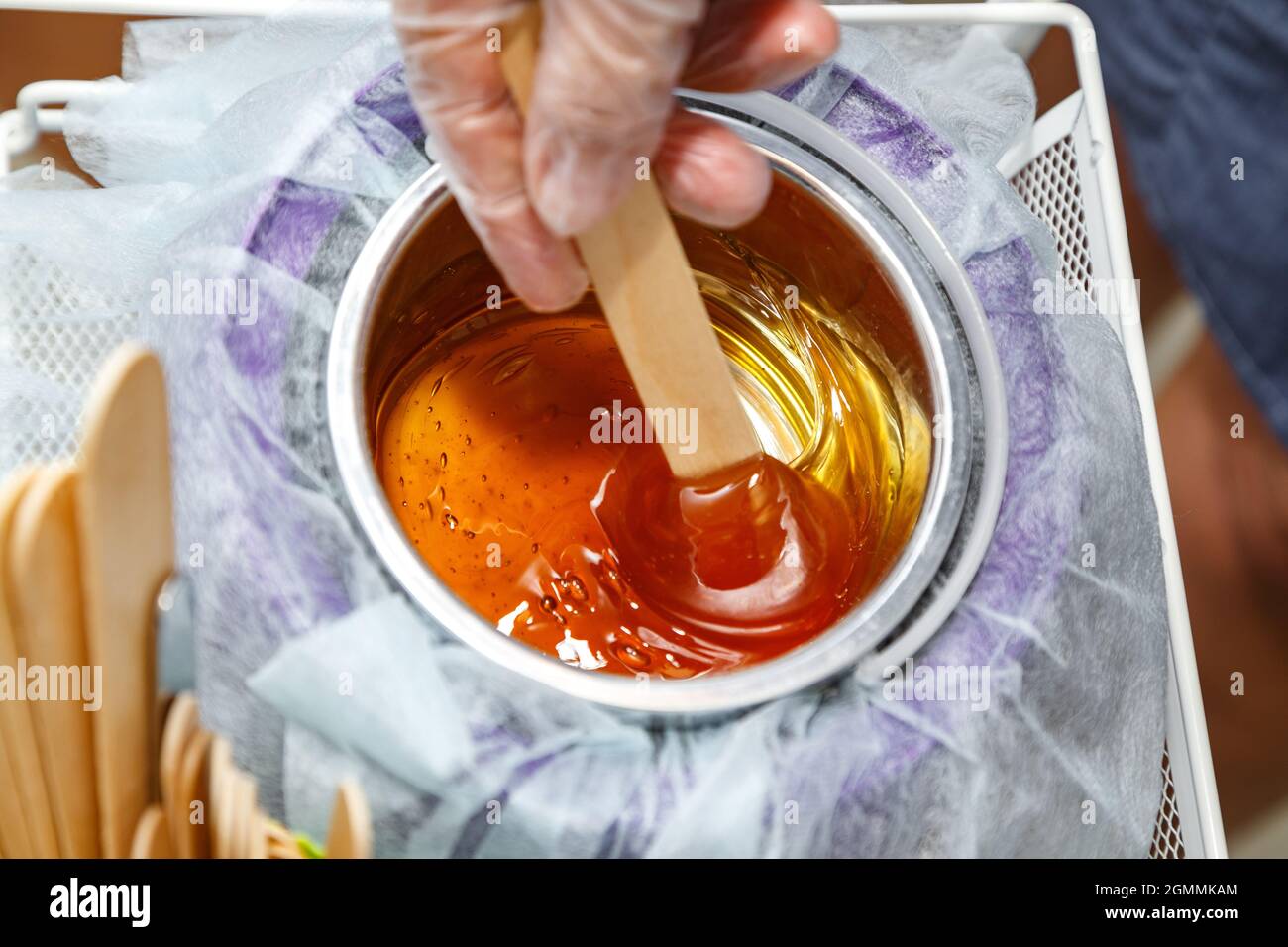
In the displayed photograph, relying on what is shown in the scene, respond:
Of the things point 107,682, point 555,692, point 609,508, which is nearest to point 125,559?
point 107,682

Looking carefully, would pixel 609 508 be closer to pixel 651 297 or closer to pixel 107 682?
pixel 651 297

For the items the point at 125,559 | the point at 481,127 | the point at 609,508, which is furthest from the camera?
the point at 609,508

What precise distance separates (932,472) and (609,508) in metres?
0.18

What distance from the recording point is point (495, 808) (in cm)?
40

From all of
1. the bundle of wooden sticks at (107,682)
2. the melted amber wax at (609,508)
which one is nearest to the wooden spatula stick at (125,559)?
the bundle of wooden sticks at (107,682)

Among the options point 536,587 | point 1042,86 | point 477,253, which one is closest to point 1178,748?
point 536,587

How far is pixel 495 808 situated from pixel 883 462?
272 millimetres

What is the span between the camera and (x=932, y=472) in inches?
18.5

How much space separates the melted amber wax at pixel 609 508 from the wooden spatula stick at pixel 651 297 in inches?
2.2

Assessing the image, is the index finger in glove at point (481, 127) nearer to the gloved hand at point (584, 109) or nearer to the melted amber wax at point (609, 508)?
the gloved hand at point (584, 109)

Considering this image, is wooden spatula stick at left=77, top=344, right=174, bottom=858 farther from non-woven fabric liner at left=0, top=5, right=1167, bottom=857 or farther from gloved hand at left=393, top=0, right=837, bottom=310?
gloved hand at left=393, top=0, right=837, bottom=310

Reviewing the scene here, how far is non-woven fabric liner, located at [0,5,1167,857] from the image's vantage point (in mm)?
407

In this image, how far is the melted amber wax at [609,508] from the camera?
526mm

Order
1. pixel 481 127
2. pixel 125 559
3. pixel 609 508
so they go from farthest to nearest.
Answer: pixel 609 508 < pixel 481 127 < pixel 125 559
